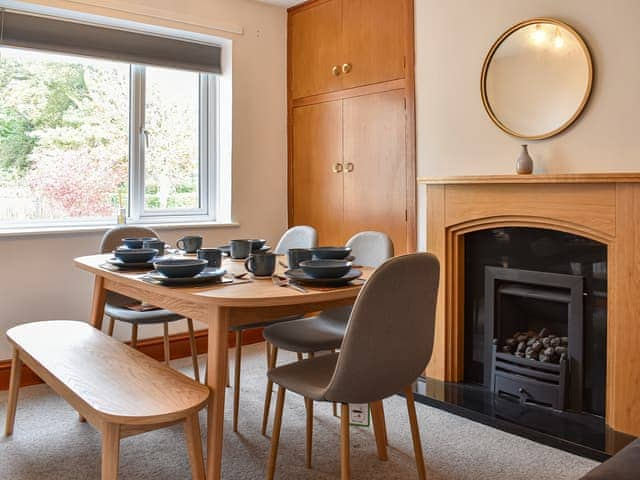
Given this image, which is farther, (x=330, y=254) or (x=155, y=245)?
(x=155, y=245)

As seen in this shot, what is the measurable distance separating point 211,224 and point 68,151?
979 mm

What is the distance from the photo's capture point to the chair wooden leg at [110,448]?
1.63 metres

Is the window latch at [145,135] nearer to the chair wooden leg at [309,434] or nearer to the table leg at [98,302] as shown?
the table leg at [98,302]

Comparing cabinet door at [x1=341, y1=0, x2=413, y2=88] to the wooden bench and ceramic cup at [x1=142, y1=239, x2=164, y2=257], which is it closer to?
ceramic cup at [x1=142, y1=239, x2=164, y2=257]

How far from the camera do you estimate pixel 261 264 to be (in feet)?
6.70

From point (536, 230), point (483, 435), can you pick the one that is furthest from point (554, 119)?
point (483, 435)

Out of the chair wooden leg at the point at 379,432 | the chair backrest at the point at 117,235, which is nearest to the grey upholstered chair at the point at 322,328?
the chair wooden leg at the point at 379,432

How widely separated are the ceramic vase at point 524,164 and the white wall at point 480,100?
0.30 feet

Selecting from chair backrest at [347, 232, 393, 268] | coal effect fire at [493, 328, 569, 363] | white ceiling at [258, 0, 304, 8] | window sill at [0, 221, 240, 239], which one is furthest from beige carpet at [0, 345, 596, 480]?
white ceiling at [258, 0, 304, 8]

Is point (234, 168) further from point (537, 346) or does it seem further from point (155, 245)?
point (537, 346)

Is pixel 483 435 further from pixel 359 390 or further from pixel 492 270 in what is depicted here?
pixel 359 390

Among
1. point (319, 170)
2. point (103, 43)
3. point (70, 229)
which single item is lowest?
point (70, 229)

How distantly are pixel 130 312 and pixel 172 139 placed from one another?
1.50 meters

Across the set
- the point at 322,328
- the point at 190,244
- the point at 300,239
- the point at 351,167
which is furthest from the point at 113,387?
the point at 351,167
